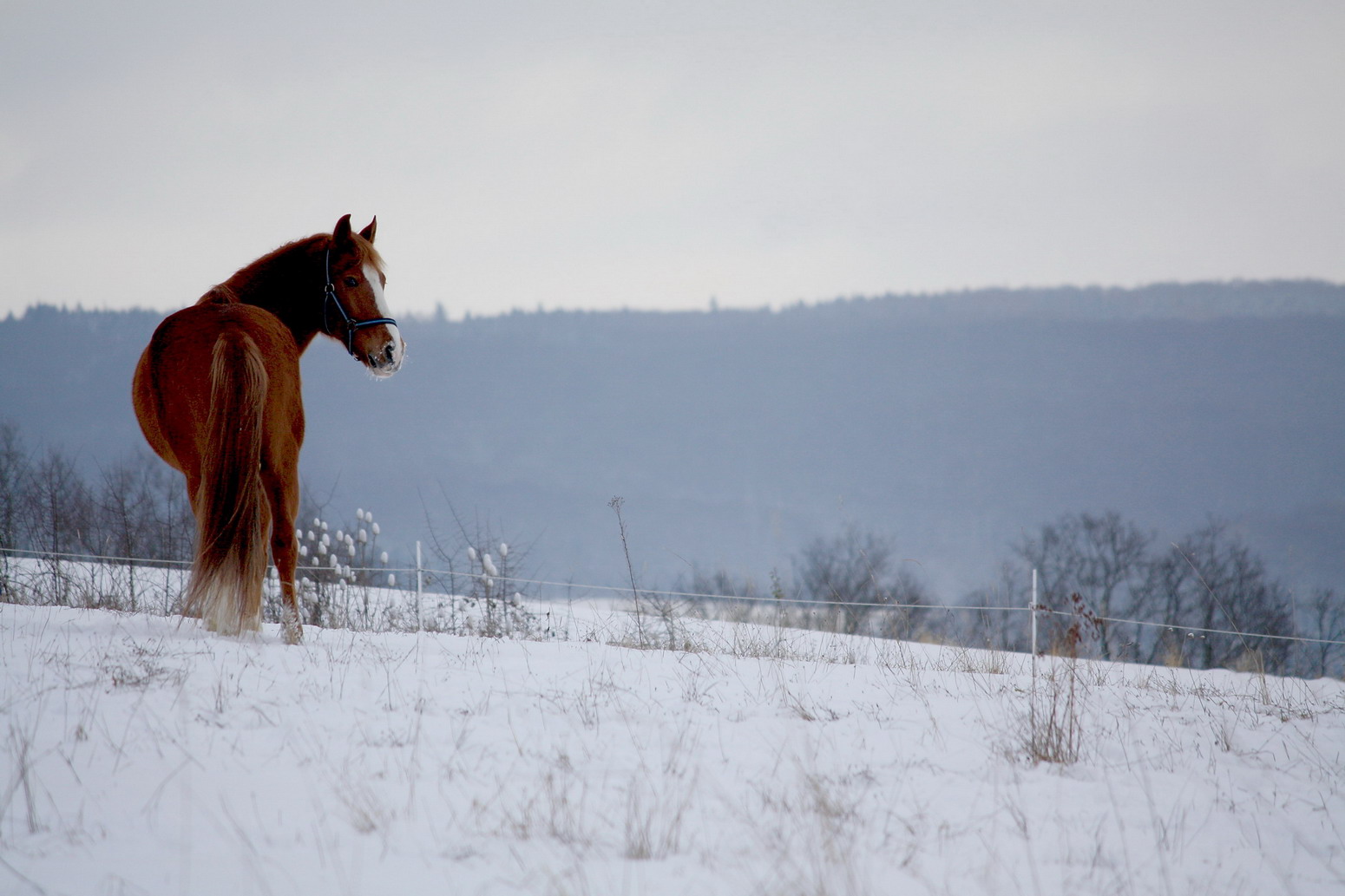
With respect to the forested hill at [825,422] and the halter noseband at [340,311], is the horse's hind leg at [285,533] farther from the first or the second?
the forested hill at [825,422]

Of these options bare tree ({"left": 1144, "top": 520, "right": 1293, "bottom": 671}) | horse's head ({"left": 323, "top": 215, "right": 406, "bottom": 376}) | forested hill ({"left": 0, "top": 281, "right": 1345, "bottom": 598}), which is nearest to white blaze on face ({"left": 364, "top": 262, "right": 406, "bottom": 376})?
horse's head ({"left": 323, "top": 215, "right": 406, "bottom": 376})

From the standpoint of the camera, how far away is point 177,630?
15.3ft

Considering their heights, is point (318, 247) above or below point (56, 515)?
above

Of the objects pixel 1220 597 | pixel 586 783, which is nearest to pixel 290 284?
pixel 586 783

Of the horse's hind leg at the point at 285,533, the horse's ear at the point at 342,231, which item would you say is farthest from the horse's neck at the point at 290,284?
the horse's hind leg at the point at 285,533

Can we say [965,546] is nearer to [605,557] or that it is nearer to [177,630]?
[605,557]

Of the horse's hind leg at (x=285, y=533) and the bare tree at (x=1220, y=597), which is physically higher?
the horse's hind leg at (x=285, y=533)

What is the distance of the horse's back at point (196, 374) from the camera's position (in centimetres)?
475

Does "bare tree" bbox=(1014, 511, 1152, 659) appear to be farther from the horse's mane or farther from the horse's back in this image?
the horse's back

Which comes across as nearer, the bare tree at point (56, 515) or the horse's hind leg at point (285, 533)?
the horse's hind leg at point (285, 533)

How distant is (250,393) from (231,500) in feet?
1.89

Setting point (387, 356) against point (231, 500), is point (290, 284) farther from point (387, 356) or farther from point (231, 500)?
point (231, 500)

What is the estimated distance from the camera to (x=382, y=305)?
226 inches

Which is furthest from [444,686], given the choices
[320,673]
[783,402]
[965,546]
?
[783,402]
